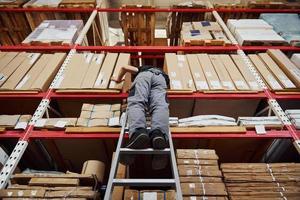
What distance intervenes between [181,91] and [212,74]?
65 centimetres

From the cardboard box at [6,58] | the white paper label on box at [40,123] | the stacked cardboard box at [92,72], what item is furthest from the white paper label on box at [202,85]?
the cardboard box at [6,58]

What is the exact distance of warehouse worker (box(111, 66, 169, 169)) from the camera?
220cm

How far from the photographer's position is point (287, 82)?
3.12 meters

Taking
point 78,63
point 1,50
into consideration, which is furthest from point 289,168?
point 1,50

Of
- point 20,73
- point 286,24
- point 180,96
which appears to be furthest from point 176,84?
point 286,24

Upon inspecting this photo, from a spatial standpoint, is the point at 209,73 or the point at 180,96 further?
the point at 209,73

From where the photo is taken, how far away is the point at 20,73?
3354mm

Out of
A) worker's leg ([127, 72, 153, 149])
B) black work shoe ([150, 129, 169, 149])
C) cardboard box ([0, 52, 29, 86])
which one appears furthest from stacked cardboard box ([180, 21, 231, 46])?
cardboard box ([0, 52, 29, 86])

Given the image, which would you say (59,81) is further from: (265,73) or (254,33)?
(254,33)

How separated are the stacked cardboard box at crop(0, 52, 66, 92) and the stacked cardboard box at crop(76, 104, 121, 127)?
28.9 inches

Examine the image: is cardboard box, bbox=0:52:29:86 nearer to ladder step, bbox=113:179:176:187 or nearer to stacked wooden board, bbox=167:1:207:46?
ladder step, bbox=113:179:176:187

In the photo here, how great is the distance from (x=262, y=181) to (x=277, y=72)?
1.80 metres

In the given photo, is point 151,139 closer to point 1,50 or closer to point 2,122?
point 2,122

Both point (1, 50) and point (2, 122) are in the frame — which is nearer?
point (2, 122)
